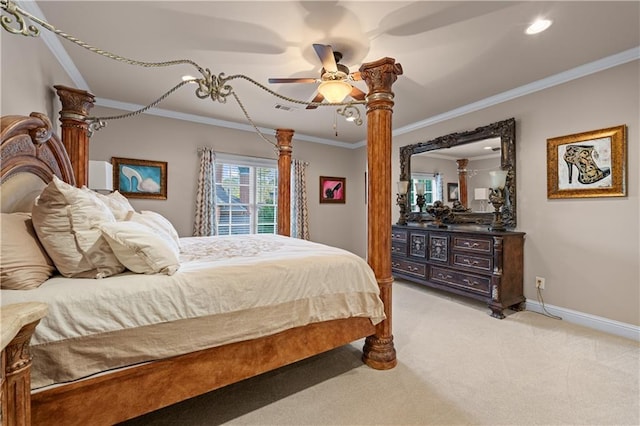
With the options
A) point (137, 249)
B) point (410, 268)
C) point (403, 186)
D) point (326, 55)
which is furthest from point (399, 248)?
point (137, 249)

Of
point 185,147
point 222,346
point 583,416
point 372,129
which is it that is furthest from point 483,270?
point 185,147

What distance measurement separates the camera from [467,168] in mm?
4043

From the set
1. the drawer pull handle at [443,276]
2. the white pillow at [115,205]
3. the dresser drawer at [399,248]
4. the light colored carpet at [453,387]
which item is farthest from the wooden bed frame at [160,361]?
the dresser drawer at [399,248]

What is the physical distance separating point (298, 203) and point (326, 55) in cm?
340

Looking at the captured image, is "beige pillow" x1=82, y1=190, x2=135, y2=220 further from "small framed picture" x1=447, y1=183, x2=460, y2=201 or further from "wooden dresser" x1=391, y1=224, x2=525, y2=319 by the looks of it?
"small framed picture" x1=447, y1=183, x2=460, y2=201

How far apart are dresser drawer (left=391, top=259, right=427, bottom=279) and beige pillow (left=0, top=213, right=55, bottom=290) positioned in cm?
391

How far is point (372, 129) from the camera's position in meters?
2.17

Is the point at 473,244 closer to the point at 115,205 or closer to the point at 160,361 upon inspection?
the point at 160,361

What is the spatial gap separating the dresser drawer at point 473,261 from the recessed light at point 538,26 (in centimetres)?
224

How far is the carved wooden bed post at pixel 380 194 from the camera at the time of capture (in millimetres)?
2135

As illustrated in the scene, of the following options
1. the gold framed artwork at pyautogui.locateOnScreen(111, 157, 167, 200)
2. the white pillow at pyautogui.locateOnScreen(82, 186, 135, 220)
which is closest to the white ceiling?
the gold framed artwork at pyautogui.locateOnScreen(111, 157, 167, 200)

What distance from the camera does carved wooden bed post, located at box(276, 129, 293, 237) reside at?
149 inches

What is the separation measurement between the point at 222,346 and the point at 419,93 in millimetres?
3447

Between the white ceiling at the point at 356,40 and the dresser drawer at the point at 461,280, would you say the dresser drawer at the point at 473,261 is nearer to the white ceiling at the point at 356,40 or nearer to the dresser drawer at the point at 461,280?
the dresser drawer at the point at 461,280
